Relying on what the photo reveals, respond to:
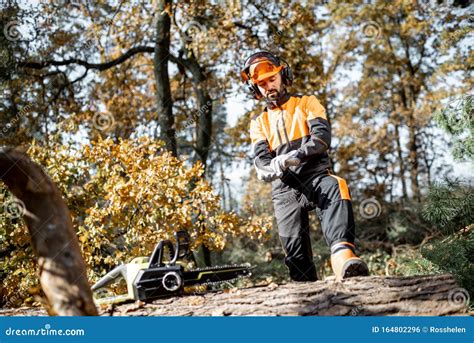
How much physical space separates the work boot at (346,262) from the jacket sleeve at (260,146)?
0.89m

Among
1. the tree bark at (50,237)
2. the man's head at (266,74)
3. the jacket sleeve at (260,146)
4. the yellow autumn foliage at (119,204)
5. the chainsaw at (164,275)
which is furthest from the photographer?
the yellow autumn foliage at (119,204)

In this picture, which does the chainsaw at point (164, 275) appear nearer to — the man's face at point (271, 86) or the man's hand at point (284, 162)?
the man's hand at point (284, 162)

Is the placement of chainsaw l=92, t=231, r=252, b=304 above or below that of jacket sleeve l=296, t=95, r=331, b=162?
below

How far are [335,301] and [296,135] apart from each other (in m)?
1.50

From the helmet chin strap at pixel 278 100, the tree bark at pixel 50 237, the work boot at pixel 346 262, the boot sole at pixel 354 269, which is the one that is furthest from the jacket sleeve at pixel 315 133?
the tree bark at pixel 50 237

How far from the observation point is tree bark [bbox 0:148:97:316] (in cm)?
232

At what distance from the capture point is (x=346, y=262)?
2861mm

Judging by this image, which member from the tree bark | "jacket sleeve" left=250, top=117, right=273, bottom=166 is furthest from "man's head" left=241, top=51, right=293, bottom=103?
the tree bark

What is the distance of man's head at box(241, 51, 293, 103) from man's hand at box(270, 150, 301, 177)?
625 millimetres

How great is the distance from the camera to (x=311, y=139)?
3395 mm

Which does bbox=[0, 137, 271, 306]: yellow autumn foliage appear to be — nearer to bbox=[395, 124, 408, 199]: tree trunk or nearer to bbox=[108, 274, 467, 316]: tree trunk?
bbox=[108, 274, 467, 316]: tree trunk

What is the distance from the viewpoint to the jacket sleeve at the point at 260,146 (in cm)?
359
